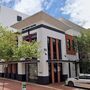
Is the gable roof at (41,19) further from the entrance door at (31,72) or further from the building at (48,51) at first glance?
the entrance door at (31,72)

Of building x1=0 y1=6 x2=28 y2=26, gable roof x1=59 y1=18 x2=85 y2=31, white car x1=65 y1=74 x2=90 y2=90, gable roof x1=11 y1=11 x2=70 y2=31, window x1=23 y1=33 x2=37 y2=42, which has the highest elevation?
building x1=0 y1=6 x2=28 y2=26

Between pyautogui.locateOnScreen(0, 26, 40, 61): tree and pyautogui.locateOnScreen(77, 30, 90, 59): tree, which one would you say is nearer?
pyautogui.locateOnScreen(0, 26, 40, 61): tree

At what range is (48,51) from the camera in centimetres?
2547

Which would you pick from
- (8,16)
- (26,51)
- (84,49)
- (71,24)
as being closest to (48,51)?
(84,49)

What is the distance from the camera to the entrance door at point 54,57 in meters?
25.4

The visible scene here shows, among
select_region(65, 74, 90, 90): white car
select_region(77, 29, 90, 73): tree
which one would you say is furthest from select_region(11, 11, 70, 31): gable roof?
select_region(65, 74, 90, 90): white car

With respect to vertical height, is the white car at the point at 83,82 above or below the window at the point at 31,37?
below

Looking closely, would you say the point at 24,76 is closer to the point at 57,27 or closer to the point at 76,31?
the point at 57,27

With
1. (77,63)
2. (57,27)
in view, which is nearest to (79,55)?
(77,63)

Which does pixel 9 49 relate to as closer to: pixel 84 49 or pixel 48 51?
pixel 48 51

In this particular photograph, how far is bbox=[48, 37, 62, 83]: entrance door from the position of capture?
25406mm

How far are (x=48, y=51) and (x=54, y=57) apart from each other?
165 centimetres

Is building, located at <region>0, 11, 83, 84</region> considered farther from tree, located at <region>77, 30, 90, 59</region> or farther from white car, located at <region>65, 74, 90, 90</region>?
white car, located at <region>65, 74, 90, 90</region>

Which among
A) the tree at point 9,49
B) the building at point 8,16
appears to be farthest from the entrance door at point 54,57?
the building at point 8,16
